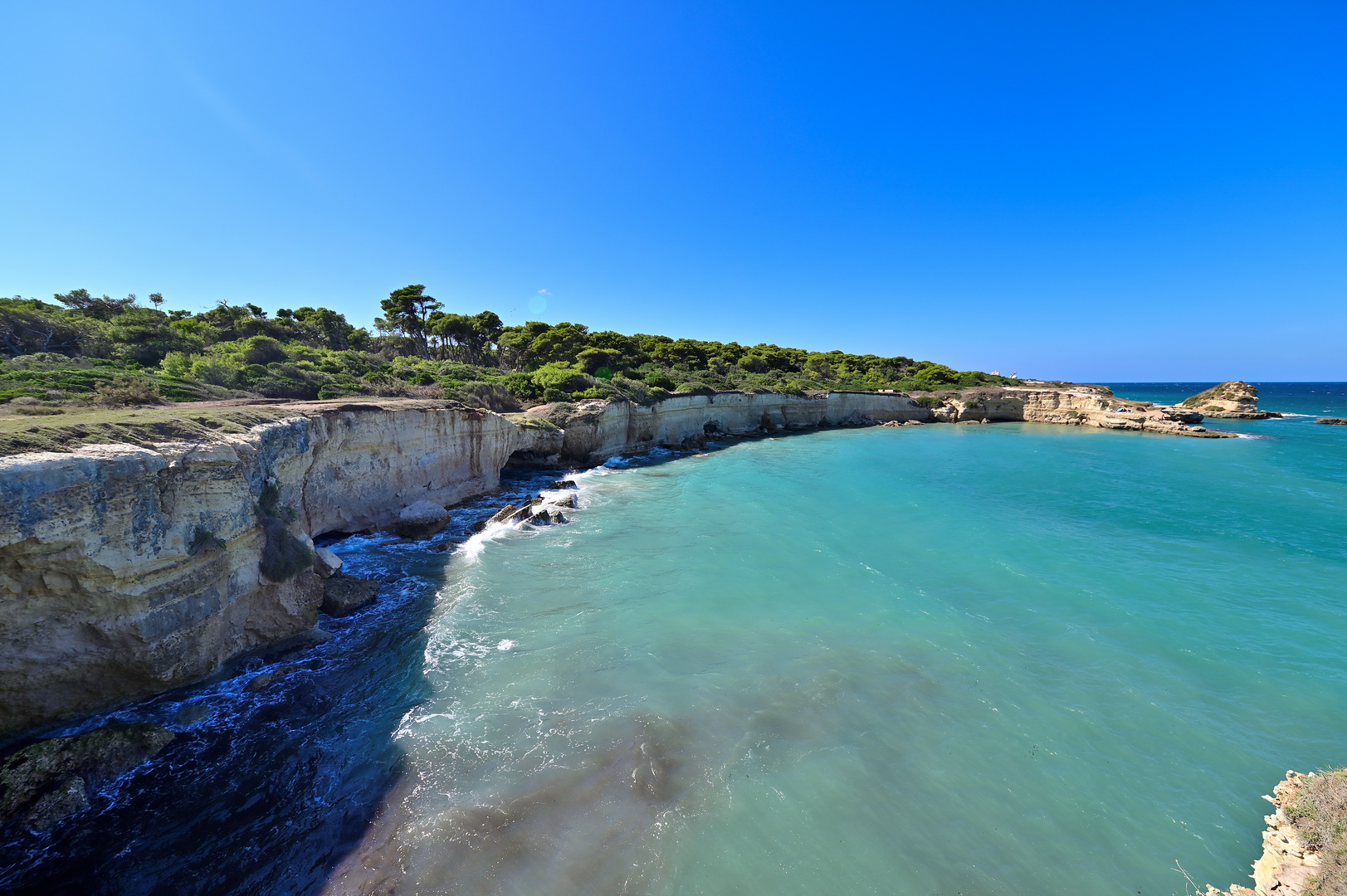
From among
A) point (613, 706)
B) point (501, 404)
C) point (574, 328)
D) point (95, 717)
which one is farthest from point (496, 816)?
point (574, 328)

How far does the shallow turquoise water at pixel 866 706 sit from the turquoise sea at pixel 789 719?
44mm

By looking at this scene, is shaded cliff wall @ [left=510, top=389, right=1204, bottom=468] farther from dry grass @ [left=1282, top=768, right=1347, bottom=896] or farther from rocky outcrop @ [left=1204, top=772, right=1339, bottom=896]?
dry grass @ [left=1282, top=768, right=1347, bottom=896]

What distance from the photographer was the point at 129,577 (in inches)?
280

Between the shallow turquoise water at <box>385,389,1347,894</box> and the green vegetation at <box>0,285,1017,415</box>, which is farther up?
the green vegetation at <box>0,285,1017,415</box>

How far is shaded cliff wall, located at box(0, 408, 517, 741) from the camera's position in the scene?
20.9 ft

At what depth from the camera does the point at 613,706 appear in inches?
303

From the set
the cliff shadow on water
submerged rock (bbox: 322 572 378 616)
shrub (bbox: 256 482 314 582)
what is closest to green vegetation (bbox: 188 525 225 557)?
shrub (bbox: 256 482 314 582)

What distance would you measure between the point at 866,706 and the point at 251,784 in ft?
28.9

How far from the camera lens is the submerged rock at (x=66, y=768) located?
5625 mm

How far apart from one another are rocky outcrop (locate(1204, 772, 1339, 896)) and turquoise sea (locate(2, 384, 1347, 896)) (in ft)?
0.80

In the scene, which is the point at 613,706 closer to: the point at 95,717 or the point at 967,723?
the point at 967,723

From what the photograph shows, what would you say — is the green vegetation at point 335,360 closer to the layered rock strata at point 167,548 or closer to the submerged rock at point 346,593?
the layered rock strata at point 167,548

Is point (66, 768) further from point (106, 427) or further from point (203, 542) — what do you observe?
point (106, 427)

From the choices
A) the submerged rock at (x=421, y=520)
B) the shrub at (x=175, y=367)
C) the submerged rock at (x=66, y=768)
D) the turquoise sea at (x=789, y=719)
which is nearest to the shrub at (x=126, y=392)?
the shrub at (x=175, y=367)
